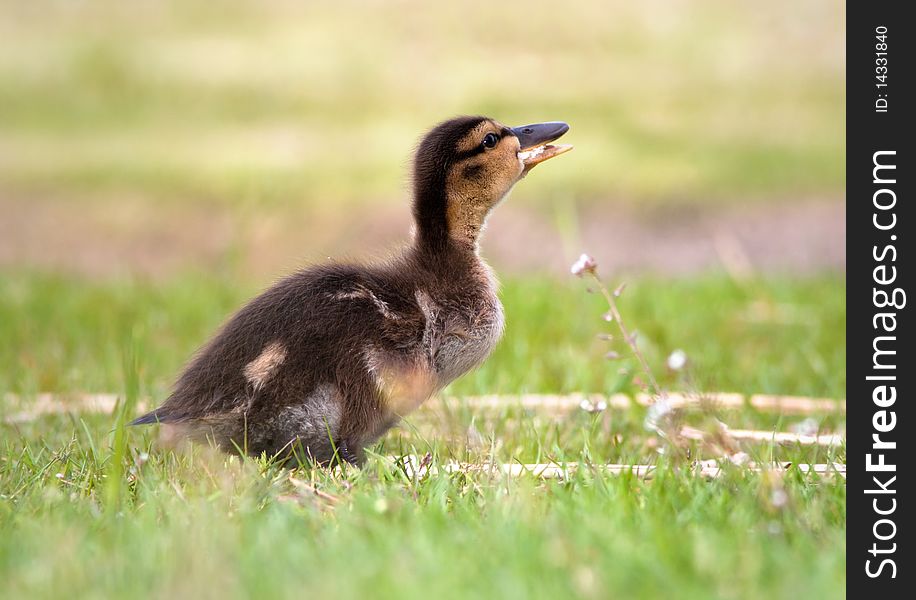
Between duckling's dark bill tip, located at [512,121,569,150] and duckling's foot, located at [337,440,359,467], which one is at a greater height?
duckling's dark bill tip, located at [512,121,569,150]

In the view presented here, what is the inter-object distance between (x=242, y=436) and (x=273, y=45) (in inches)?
658

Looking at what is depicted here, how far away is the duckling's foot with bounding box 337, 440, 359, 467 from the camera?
12.0 ft

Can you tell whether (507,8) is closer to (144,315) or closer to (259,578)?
(144,315)

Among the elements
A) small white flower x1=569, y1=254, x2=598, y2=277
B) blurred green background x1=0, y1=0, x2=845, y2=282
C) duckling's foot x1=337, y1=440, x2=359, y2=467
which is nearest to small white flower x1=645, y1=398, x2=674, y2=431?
small white flower x1=569, y1=254, x2=598, y2=277

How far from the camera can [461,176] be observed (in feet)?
13.5

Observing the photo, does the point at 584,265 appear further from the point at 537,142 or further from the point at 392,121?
the point at 392,121

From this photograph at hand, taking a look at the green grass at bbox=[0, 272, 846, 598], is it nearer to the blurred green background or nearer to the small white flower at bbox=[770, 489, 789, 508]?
the small white flower at bbox=[770, 489, 789, 508]

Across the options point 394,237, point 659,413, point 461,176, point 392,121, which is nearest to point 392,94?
point 392,121

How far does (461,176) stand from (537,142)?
36 cm

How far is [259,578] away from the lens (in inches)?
97.5

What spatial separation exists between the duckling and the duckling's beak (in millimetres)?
107

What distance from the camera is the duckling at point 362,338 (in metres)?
3.59

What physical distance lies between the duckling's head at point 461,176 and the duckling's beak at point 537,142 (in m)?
0.02

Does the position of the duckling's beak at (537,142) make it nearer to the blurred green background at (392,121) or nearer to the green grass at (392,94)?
the blurred green background at (392,121)
